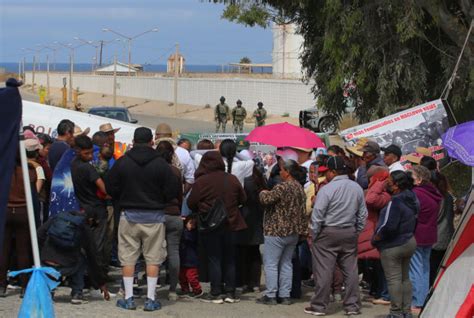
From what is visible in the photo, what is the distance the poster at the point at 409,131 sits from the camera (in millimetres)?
13172

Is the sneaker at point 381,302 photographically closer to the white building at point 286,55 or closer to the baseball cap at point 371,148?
the baseball cap at point 371,148

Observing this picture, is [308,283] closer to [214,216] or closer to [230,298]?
[230,298]

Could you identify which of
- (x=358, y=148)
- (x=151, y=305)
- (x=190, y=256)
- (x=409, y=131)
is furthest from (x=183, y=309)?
(x=409, y=131)

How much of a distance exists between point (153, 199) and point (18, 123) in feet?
8.50

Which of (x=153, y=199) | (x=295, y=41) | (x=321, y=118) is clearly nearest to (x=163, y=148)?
(x=153, y=199)

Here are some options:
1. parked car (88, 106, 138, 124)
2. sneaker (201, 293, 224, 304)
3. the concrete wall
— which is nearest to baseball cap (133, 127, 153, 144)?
sneaker (201, 293, 224, 304)

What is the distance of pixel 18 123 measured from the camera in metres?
7.62

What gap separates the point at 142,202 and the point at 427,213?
3022 mm

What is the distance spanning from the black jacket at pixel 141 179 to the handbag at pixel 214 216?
64 cm

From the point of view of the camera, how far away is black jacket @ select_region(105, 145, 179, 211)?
32.4 feet

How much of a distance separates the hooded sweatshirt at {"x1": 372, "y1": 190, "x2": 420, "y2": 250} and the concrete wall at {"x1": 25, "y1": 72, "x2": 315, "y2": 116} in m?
45.4

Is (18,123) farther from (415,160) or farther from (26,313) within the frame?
(415,160)

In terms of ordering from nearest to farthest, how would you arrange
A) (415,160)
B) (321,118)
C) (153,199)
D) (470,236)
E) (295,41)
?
1. (470,236)
2. (153,199)
3. (415,160)
4. (321,118)
5. (295,41)

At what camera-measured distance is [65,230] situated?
32.1ft
